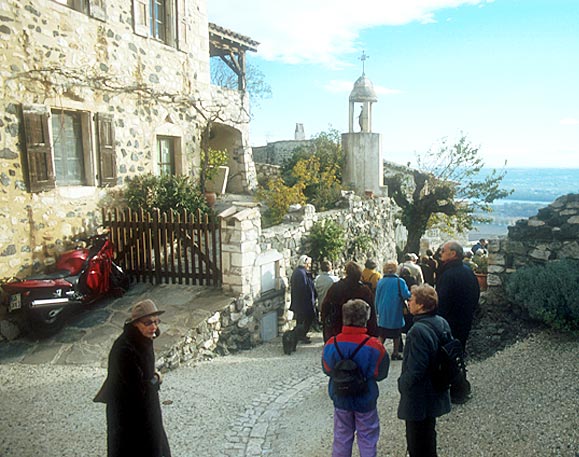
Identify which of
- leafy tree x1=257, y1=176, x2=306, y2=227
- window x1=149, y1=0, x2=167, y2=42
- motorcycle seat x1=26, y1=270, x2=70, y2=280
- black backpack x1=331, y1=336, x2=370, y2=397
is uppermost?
window x1=149, y1=0, x2=167, y2=42

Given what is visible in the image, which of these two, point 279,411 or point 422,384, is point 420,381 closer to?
point 422,384

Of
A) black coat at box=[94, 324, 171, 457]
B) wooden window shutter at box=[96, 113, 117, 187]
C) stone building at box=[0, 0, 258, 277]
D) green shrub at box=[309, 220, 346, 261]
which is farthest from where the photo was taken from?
green shrub at box=[309, 220, 346, 261]

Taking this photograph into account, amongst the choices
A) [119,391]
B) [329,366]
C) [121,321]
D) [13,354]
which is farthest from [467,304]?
[13,354]

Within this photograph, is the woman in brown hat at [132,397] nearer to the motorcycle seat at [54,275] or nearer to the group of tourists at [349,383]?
the group of tourists at [349,383]

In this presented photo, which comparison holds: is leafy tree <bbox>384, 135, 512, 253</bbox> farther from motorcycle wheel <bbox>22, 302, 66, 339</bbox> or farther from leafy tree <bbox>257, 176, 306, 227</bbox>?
motorcycle wheel <bbox>22, 302, 66, 339</bbox>

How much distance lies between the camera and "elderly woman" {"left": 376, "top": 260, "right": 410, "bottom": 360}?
626 cm

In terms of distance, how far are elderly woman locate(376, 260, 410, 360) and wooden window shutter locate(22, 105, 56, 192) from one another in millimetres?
5687

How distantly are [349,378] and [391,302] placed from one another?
2989mm

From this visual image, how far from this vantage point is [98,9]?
28.5 ft

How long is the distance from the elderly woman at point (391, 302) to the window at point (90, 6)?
711 centimetres

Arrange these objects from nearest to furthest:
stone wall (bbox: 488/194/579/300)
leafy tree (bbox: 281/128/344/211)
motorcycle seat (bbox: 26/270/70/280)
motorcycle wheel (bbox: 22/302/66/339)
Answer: motorcycle wheel (bbox: 22/302/66/339) < stone wall (bbox: 488/194/579/300) < motorcycle seat (bbox: 26/270/70/280) < leafy tree (bbox: 281/128/344/211)

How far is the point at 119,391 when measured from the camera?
3182 mm

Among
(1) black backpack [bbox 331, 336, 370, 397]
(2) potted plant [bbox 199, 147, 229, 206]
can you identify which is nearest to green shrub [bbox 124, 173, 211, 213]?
(2) potted plant [bbox 199, 147, 229, 206]

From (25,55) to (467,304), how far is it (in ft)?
24.7
